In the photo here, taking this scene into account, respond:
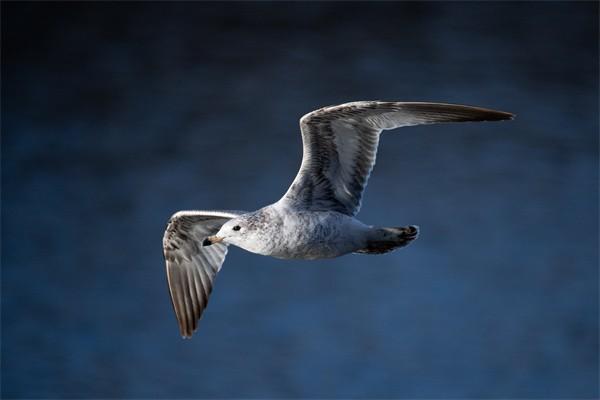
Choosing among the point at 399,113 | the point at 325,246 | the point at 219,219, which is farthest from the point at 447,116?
the point at 219,219

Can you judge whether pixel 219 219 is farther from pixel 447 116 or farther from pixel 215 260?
pixel 447 116

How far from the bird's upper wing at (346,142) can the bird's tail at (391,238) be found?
203mm

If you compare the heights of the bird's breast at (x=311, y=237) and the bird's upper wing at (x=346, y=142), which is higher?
the bird's upper wing at (x=346, y=142)

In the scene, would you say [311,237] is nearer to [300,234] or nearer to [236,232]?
[300,234]

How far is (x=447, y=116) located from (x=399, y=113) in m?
0.19

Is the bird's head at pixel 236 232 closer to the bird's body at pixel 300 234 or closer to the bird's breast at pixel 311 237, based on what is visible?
the bird's body at pixel 300 234

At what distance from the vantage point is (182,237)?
4.79 meters

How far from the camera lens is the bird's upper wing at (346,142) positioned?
12.9 feet

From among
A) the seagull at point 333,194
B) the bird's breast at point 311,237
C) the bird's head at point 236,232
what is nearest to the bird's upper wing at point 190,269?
the seagull at point 333,194

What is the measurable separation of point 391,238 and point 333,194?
0.98ft

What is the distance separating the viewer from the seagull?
3.80 meters

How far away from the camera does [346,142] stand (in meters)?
4.05

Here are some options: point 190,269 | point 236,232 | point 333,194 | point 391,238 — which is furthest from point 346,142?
point 190,269

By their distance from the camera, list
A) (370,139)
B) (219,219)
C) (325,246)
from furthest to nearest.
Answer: (219,219) → (370,139) → (325,246)
